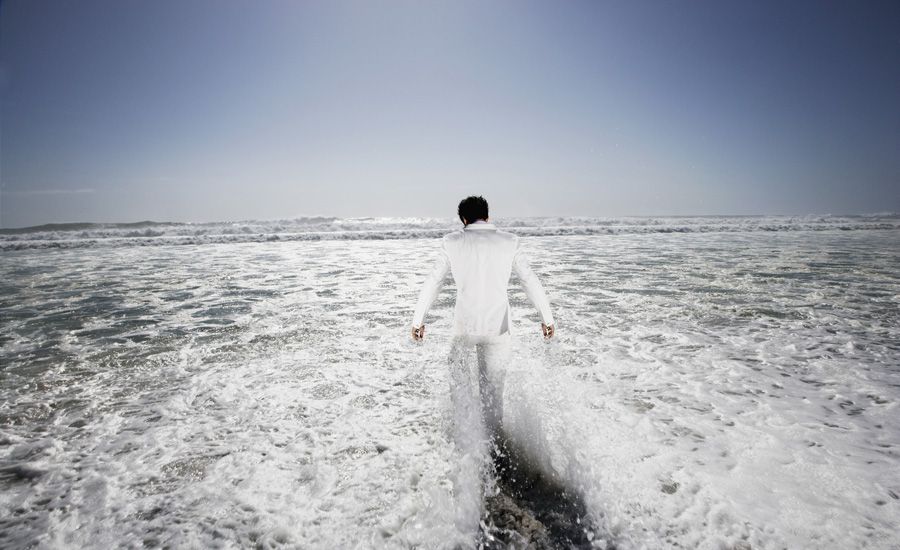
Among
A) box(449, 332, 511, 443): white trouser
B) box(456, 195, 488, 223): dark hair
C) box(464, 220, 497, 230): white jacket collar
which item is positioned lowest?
box(449, 332, 511, 443): white trouser

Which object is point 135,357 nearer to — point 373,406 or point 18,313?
point 373,406

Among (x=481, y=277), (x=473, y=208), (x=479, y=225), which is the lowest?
(x=481, y=277)

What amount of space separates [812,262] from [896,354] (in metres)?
9.88

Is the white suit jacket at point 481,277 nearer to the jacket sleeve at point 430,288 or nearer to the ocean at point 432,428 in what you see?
the jacket sleeve at point 430,288

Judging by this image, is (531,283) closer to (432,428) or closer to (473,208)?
(473,208)

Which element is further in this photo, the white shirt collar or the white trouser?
the white shirt collar

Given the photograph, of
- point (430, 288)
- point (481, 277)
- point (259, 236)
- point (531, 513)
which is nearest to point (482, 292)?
point (481, 277)

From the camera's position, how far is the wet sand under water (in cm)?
212

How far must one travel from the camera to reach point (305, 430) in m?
3.32

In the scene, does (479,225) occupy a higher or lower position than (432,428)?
higher

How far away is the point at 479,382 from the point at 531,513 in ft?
4.11

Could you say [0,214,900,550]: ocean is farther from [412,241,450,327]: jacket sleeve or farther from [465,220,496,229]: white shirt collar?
[465,220,496,229]: white shirt collar

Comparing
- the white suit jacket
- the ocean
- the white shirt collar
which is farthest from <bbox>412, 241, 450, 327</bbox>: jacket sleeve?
the ocean

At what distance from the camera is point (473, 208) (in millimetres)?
3406
